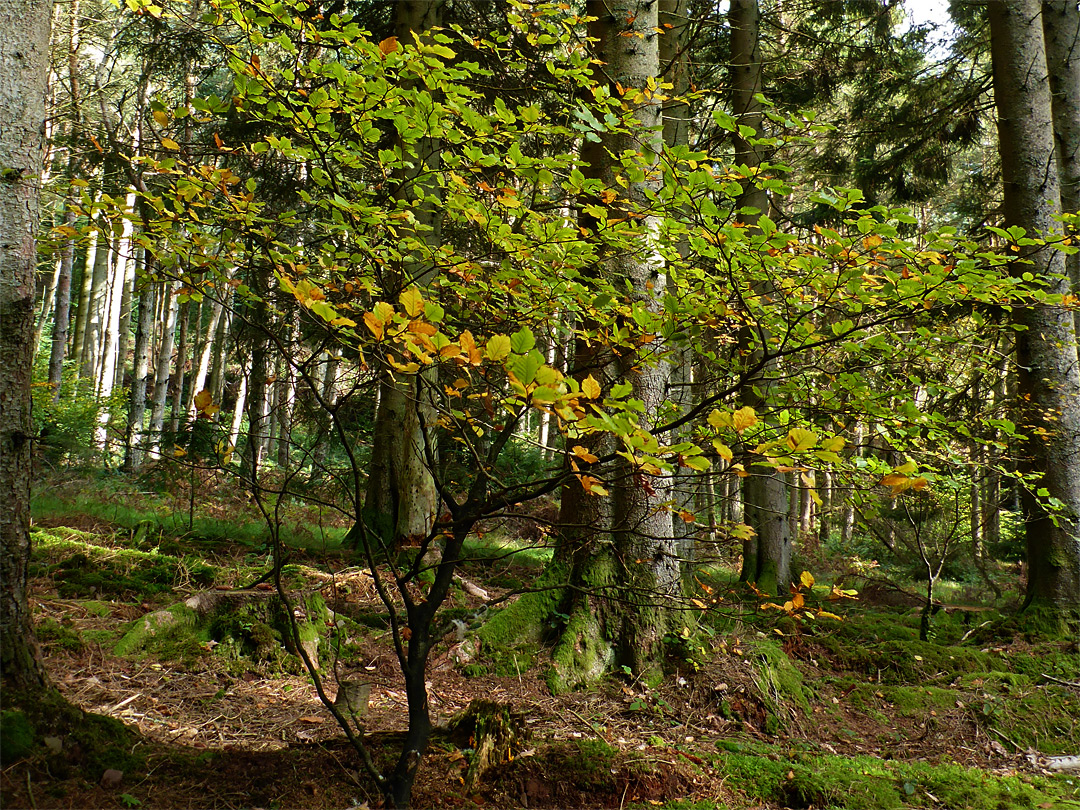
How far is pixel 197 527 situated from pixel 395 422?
7.99 feet

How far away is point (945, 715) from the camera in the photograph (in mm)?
4082

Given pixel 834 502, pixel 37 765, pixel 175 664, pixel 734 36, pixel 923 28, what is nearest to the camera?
pixel 37 765

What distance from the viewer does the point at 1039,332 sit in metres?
5.37

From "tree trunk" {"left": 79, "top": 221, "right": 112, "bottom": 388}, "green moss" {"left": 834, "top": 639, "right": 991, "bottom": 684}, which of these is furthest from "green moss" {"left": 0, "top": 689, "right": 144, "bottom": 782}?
"tree trunk" {"left": 79, "top": 221, "right": 112, "bottom": 388}

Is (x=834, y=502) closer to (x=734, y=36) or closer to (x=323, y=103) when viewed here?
(x=734, y=36)

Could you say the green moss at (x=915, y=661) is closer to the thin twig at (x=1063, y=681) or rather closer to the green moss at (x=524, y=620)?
the thin twig at (x=1063, y=681)

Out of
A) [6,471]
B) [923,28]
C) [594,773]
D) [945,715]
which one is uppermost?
[923,28]

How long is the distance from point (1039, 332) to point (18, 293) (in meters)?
7.06

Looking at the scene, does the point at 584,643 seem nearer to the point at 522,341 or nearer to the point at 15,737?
the point at 15,737

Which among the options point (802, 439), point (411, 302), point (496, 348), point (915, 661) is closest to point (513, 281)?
point (411, 302)

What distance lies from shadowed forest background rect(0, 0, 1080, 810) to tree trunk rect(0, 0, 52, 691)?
11 millimetres

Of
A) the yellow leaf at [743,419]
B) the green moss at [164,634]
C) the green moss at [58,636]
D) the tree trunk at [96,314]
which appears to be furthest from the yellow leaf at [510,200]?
the tree trunk at [96,314]

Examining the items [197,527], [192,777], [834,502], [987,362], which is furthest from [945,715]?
[834,502]

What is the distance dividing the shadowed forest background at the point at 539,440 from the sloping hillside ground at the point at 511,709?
20 mm
